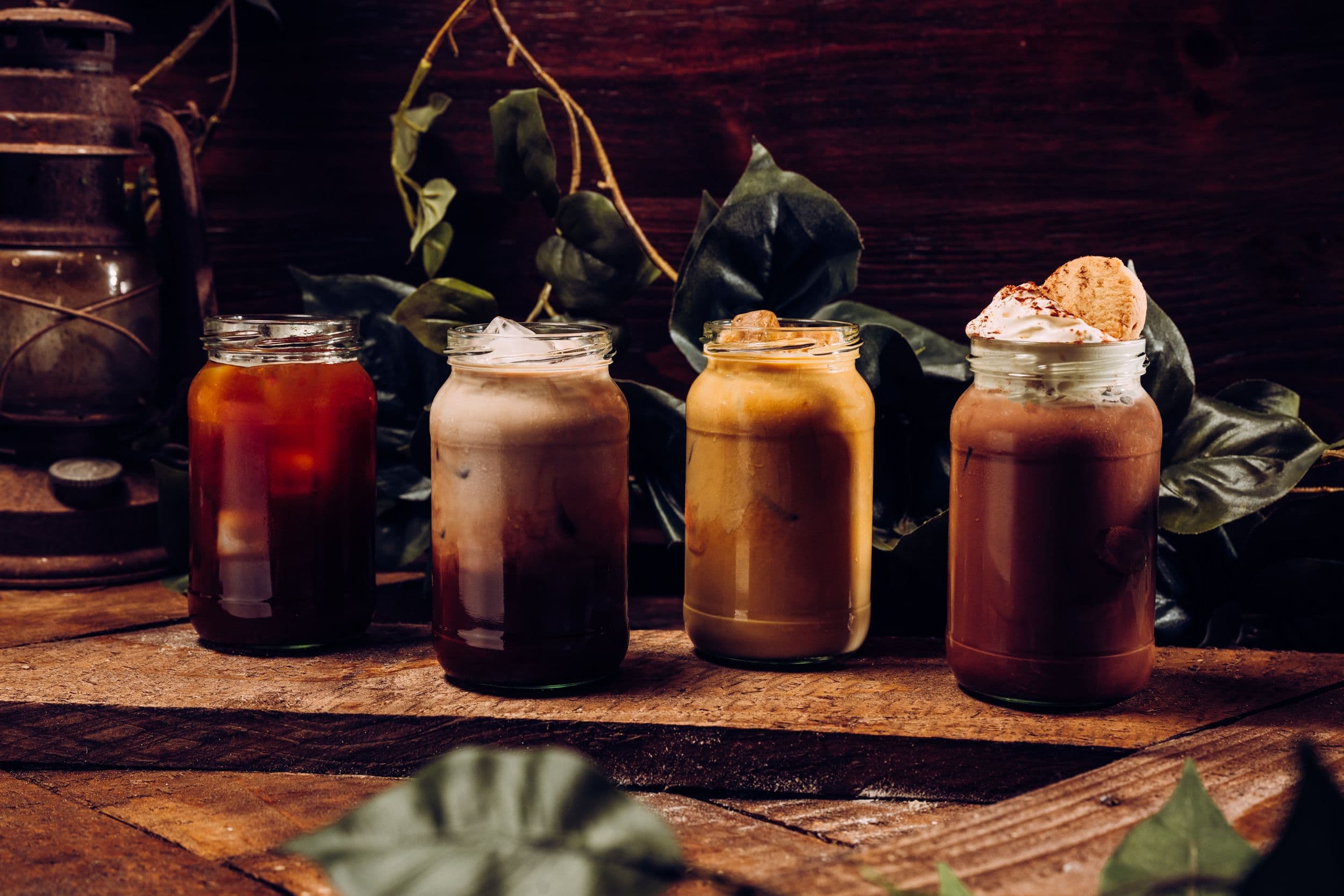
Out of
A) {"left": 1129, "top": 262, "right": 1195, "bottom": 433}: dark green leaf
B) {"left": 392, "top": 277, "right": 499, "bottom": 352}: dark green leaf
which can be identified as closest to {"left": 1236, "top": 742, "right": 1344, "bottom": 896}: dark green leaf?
{"left": 1129, "top": 262, "right": 1195, "bottom": 433}: dark green leaf

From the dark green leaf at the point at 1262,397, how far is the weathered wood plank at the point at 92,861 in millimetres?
861

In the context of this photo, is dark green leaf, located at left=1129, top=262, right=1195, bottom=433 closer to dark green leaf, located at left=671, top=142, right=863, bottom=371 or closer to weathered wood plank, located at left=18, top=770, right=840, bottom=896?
dark green leaf, located at left=671, top=142, right=863, bottom=371

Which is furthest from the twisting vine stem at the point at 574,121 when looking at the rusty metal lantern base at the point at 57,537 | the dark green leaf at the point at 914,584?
A: the rusty metal lantern base at the point at 57,537

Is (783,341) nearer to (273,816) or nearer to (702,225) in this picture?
(702,225)

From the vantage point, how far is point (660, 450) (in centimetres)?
121

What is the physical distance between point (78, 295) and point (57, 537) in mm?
227

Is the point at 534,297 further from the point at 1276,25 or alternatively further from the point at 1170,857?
the point at 1170,857

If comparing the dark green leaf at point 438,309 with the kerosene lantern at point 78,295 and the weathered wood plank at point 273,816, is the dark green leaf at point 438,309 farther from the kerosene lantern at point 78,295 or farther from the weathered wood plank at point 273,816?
the weathered wood plank at point 273,816

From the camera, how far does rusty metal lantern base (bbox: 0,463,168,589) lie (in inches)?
48.7

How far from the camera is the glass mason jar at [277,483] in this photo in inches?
38.9

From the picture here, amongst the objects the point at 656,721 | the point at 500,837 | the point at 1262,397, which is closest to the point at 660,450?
the point at 656,721

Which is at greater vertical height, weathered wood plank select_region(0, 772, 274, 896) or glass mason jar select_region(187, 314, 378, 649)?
glass mason jar select_region(187, 314, 378, 649)

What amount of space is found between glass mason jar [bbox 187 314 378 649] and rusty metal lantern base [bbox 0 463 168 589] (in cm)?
28

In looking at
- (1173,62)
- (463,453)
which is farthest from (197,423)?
(1173,62)
